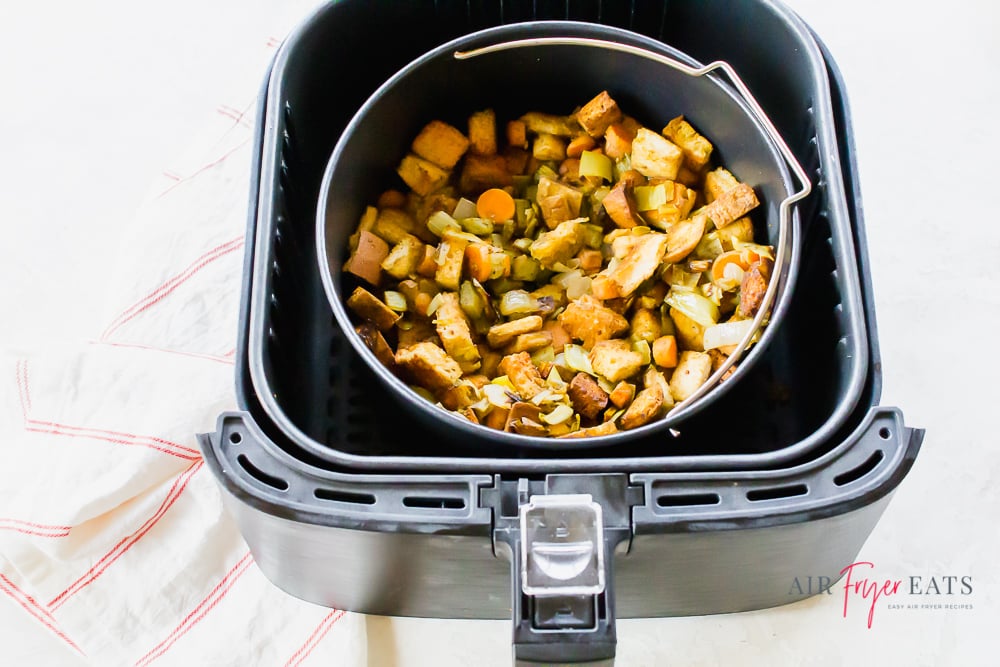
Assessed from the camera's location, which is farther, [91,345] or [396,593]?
[91,345]

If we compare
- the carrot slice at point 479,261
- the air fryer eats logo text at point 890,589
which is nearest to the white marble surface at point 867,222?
the air fryer eats logo text at point 890,589

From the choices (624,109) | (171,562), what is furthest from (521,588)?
(624,109)

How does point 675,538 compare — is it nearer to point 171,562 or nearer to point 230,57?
point 171,562

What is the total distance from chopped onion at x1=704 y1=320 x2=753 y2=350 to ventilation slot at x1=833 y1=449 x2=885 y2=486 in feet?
0.60

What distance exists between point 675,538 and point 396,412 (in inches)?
12.4

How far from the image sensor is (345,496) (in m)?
0.65

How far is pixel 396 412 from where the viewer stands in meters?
0.85

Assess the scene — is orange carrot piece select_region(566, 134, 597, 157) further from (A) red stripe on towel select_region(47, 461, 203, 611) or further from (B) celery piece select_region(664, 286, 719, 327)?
(A) red stripe on towel select_region(47, 461, 203, 611)

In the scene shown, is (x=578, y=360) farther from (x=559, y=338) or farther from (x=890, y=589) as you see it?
(x=890, y=589)

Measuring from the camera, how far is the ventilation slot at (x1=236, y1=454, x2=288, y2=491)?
63 cm

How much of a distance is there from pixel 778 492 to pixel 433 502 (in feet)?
0.79

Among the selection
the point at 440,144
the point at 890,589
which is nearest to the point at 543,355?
the point at 440,144

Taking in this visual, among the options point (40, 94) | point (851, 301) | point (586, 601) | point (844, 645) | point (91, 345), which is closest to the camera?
point (586, 601)

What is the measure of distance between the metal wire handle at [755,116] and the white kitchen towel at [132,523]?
396mm
